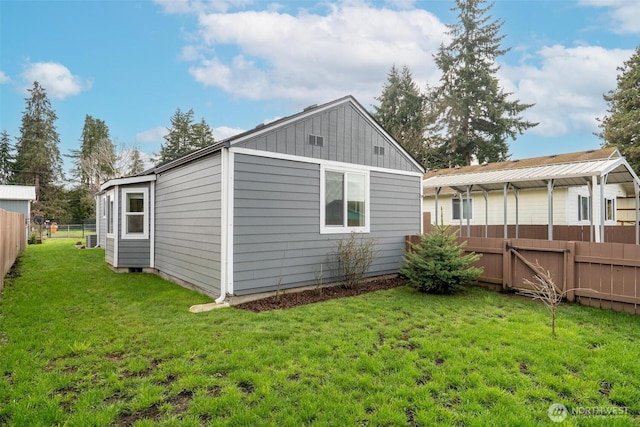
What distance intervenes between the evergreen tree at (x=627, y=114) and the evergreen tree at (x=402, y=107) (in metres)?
12.8

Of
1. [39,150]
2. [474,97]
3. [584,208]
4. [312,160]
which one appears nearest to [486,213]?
[584,208]

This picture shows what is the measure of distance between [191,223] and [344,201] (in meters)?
3.26

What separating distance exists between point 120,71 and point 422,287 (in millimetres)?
18882

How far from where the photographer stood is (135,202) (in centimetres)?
932

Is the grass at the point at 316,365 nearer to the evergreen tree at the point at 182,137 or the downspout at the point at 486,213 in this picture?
the downspout at the point at 486,213

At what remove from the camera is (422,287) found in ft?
22.2

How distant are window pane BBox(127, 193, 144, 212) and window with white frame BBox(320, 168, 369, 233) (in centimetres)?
537

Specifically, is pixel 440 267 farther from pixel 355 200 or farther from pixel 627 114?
pixel 627 114

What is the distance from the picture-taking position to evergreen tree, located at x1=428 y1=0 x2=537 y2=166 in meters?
26.2

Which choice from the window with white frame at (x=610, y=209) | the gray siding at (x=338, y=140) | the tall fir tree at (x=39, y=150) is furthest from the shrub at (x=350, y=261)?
the tall fir tree at (x=39, y=150)

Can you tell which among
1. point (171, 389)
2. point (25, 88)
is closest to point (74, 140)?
point (25, 88)

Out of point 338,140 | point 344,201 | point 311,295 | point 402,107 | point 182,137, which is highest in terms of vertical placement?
point 402,107

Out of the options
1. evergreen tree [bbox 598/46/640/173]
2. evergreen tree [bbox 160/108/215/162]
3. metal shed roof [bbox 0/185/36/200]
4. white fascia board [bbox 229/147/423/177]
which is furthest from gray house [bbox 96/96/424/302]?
evergreen tree [bbox 160/108/215/162]

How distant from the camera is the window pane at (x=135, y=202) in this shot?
9.30m
